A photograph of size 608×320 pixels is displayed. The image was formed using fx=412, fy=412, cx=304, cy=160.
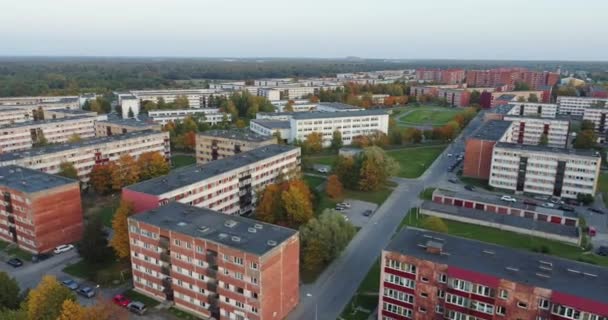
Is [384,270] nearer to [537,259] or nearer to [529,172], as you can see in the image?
[537,259]

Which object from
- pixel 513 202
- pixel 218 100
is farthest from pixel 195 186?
pixel 218 100

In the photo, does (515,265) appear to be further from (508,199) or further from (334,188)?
(508,199)

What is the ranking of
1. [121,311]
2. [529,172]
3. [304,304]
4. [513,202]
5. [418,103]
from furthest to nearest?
[418,103] → [529,172] → [513,202] → [304,304] → [121,311]

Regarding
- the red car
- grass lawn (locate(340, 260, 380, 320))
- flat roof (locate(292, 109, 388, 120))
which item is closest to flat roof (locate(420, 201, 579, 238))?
grass lawn (locate(340, 260, 380, 320))

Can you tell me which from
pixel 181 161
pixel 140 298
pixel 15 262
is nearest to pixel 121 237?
pixel 140 298

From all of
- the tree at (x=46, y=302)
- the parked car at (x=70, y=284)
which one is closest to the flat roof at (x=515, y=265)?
the tree at (x=46, y=302)

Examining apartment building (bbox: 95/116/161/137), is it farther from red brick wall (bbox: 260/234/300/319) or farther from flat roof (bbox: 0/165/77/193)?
red brick wall (bbox: 260/234/300/319)
